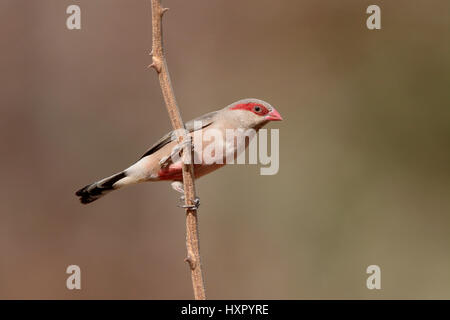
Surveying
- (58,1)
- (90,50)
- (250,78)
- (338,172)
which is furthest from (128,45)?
(338,172)

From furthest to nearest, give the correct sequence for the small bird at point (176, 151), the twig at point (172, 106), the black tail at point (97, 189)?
the black tail at point (97, 189) < the small bird at point (176, 151) < the twig at point (172, 106)

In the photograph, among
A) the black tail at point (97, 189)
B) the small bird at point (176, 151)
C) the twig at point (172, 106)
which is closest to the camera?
the twig at point (172, 106)

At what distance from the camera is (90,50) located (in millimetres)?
6871

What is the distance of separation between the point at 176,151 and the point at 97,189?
66cm

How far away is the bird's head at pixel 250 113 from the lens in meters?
3.14

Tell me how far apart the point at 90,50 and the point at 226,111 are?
412 cm

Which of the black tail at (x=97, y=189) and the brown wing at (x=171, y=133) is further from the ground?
the brown wing at (x=171, y=133)

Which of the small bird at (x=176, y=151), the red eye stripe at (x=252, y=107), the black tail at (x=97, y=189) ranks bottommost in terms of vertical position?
the black tail at (x=97, y=189)

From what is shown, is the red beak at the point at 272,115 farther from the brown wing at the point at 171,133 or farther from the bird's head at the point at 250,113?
the brown wing at the point at 171,133

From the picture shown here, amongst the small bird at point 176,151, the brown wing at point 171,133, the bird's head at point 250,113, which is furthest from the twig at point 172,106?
the brown wing at point 171,133

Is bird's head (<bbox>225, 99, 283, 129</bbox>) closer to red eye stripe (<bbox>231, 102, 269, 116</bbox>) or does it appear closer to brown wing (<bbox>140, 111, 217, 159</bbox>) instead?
red eye stripe (<bbox>231, 102, 269, 116</bbox>)

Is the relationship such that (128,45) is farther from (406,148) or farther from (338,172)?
(406,148)

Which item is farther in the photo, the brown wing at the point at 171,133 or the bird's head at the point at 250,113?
the brown wing at the point at 171,133

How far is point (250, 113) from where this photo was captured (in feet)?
10.4
